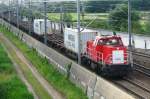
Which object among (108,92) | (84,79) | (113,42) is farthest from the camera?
(113,42)

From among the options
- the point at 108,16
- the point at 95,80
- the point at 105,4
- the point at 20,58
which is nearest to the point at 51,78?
the point at 95,80

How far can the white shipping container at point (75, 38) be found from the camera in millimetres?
34625

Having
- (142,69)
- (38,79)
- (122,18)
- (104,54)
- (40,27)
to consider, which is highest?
(122,18)

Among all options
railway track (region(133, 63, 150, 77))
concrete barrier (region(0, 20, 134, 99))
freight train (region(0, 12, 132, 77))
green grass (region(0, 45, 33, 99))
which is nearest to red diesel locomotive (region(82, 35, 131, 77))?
freight train (region(0, 12, 132, 77))

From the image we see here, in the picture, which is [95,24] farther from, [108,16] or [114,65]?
[114,65]

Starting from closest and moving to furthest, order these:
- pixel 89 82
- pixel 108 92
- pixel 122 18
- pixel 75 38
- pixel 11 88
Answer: pixel 108 92 < pixel 89 82 < pixel 11 88 < pixel 75 38 < pixel 122 18

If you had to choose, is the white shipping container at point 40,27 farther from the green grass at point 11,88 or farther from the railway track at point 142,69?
the green grass at point 11,88

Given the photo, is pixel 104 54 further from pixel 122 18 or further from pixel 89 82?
pixel 122 18

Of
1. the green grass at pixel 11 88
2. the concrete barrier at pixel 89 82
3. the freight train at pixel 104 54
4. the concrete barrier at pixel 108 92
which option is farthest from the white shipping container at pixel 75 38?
the concrete barrier at pixel 108 92

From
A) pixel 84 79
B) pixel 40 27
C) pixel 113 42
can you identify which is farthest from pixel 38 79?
pixel 40 27

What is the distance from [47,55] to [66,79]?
10290mm

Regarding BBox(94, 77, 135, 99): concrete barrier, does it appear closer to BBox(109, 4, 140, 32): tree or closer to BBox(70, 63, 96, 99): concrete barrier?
BBox(70, 63, 96, 99): concrete barrier

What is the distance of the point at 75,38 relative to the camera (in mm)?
37281

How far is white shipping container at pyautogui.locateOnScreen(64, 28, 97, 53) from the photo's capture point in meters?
34.6
